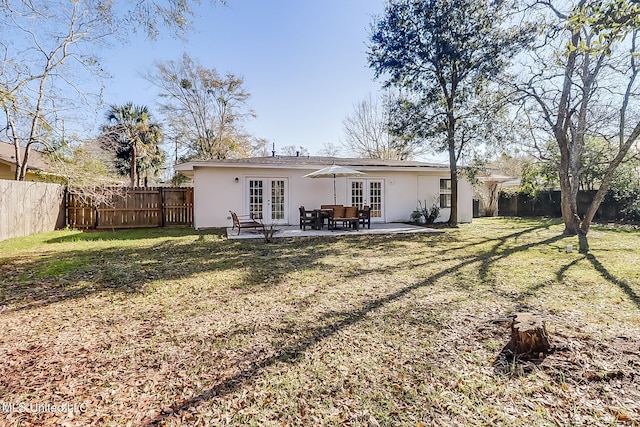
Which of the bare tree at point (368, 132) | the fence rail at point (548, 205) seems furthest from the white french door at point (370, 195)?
the bare tree at point (368, 132)

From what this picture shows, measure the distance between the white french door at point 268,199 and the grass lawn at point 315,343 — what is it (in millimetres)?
6605

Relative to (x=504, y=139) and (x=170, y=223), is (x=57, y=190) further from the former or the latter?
(x=504, y=139)

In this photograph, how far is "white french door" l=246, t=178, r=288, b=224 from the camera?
13.3m

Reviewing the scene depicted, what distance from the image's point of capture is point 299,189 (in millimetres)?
13875

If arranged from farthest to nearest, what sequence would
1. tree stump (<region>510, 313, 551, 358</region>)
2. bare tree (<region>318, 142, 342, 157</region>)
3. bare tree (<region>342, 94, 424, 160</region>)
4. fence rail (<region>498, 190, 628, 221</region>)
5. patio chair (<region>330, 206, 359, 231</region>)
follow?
1. bare tree (<region>318, 142, 342, 157</region>)
2. bare tree (<region>342, 94, 424, 160</region>)
3. fence rail (<region>498, 190, 628, 221</region>)
4. patio chair (<region>330, 206, 359, 231</region>)
5. tree stump (<region>510, 313, 551, 358</region>)

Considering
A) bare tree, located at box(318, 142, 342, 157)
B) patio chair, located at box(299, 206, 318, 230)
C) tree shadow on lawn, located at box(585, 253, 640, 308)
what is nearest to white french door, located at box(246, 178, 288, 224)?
patio chair, located at box(299, 206, 318, 230)

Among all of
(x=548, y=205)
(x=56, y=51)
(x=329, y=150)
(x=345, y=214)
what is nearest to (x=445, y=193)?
(x=345, y=214)

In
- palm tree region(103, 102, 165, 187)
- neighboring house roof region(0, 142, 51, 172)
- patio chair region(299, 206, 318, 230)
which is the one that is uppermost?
palm tree region(103, 102, 165, 187)

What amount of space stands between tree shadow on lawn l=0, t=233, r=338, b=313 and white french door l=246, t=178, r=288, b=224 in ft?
13.8

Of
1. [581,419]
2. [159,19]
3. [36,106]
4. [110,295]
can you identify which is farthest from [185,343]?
[36,106]

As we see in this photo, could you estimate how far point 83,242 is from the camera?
955cm

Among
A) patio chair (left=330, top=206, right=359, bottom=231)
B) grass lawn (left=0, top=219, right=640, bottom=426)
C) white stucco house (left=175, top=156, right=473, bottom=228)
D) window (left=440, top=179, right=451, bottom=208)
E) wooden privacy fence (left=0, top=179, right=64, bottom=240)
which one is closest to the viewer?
grass lawn (left=0, top=219, right=640, bottom=426)

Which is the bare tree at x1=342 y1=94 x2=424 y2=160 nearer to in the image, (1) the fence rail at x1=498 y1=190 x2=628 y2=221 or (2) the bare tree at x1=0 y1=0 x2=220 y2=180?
(1) the fence rail at x1=498 y1=190 x2=628 y2=221

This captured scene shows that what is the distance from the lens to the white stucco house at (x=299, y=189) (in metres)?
12.8
